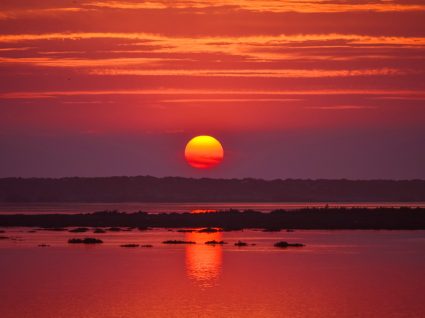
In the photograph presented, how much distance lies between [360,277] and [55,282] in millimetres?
13936

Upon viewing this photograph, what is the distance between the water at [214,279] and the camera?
34.2m

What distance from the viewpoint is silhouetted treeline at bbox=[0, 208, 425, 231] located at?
280 ft

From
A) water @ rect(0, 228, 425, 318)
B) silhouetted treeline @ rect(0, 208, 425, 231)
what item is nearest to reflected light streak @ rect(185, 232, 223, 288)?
water @ rect(0, 228, 425, 318)

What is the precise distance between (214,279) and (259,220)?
46795 millimetres

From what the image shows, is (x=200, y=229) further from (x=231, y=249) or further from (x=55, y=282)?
(x=55, y=282)

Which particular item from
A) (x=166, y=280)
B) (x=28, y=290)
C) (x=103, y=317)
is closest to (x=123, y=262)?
(x=166, y=280)

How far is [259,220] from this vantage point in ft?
295

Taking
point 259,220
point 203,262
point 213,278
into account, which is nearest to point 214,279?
point 213,278

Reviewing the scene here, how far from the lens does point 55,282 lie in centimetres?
4256

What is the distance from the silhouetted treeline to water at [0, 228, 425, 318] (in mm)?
17120

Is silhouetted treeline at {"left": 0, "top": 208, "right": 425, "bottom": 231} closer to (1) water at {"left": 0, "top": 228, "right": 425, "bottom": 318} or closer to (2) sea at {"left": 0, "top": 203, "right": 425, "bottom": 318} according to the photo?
(2) sea at {"left": 0, "top": 203, "right": 425, "bottom": 318}

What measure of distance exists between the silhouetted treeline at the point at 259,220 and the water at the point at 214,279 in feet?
56.2

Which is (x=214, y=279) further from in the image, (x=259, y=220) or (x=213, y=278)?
(x=259, y=220)

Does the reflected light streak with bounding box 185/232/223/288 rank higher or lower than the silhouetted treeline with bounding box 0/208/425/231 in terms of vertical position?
lower
